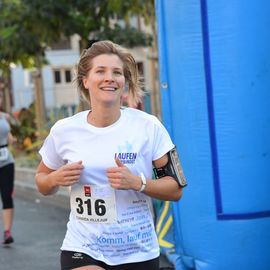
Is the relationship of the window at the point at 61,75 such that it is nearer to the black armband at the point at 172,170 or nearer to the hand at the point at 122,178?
the black armband at the point at 172,170

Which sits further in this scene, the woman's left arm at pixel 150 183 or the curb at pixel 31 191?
the curb at pixel 31 191

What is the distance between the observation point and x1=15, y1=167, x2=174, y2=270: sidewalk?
1084 cm

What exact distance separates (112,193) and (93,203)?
11 centimetres

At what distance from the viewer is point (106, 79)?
326 cm

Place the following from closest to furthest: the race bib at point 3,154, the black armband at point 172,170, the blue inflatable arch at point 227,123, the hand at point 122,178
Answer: the hand at point 122,178
the black armband at point 172,170
the blue inflatable arch at point 227,123
the race bib at point 3,154

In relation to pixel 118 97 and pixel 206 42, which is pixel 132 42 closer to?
pixel 206 42

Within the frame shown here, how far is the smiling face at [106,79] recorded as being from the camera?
3268 millimetres

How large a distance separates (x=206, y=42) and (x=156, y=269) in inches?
86.0

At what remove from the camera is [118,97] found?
3.31m

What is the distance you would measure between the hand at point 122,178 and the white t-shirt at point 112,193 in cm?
14

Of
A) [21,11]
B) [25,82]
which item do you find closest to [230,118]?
[21,11]

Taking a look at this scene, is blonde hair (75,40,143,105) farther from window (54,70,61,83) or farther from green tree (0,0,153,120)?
window (54,70,61,83)

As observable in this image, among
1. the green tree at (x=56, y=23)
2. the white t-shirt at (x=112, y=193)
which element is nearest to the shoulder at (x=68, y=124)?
the white t-shirt at (x=112, y=193)

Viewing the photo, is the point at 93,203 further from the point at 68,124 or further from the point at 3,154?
the point at 3,154
